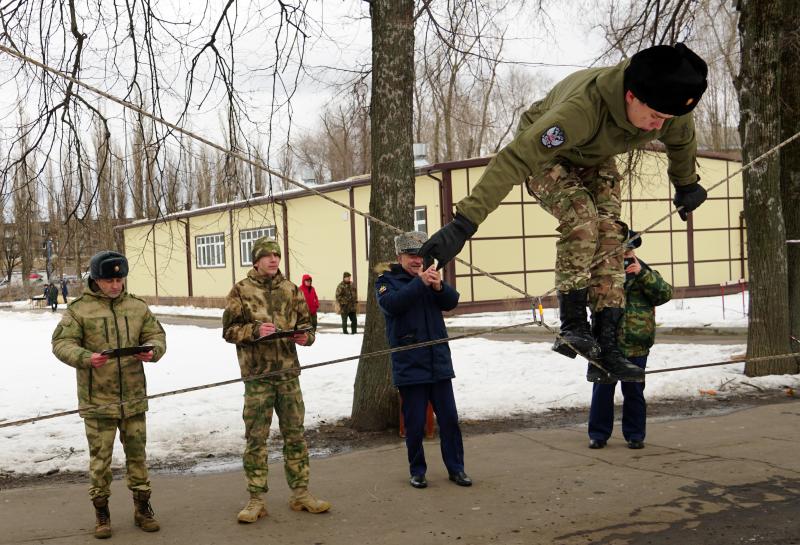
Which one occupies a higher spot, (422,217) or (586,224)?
(422,217)

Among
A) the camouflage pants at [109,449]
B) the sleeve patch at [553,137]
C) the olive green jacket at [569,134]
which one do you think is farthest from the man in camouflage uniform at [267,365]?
the sleeve patch at [553,137]

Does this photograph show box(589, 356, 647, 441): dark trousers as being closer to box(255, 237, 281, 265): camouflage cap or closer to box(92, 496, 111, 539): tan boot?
box(255, 237, 281, 265): camouflage cap

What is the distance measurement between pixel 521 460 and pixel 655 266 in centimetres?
2325

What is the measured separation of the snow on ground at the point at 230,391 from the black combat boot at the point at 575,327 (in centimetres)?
414

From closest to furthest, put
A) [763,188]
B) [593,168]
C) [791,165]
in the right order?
[593,168] → [763,188] → [791,165]

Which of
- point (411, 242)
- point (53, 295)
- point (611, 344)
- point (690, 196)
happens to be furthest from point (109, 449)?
point (53, 295)

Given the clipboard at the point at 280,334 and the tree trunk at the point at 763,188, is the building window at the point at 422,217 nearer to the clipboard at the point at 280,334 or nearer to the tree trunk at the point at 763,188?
the tree trunk at the point at 763,188

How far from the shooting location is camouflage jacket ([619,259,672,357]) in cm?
709

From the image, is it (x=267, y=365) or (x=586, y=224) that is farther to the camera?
(x=267, y=365)

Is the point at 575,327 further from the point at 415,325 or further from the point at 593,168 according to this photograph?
the point at 415,325

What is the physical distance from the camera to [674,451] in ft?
23.3

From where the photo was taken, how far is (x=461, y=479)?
615cm

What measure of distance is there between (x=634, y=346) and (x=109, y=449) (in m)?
4.28

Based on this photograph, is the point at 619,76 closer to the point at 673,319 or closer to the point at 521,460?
the point at 521,460
